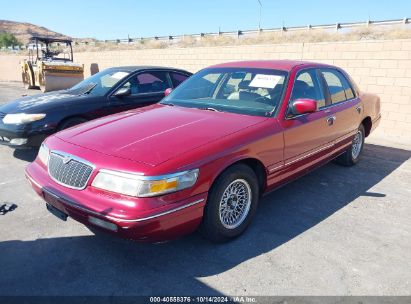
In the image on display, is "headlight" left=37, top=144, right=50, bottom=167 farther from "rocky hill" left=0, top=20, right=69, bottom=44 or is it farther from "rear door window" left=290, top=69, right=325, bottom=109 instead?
"rocky hill" left=0, top=20, right=69, bottom=44

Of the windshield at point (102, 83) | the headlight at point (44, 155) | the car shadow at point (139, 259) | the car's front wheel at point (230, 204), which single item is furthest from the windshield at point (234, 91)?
the windshield at point (102, 83)

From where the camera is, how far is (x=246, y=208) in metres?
3.42

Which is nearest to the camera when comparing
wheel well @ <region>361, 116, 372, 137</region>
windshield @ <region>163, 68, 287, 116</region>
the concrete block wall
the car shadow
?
the car shadow

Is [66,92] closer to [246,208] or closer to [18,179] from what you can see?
[18,179]

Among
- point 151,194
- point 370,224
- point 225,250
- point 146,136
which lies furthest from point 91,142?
point 370,224

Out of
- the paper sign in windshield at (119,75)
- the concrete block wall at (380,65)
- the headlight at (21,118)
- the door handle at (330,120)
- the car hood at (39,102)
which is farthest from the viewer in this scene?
the concrete block wall at (380,65)

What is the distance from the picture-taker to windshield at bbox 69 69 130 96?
612cm

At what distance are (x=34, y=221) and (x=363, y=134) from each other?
197 inches

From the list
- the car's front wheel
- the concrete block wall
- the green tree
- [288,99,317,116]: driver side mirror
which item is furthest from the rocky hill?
the car's front wheel

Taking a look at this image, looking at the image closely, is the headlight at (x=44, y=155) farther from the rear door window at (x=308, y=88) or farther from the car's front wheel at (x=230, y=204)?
the rear door window at (x=308, y=88)

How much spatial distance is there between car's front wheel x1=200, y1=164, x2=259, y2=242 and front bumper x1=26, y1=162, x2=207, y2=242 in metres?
0.14

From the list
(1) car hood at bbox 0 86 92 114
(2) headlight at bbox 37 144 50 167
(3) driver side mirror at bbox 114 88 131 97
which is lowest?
(2) headlight at bbox 37 144 50 167

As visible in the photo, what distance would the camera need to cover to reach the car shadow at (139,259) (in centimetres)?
268

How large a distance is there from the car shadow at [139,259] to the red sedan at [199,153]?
245 mm
